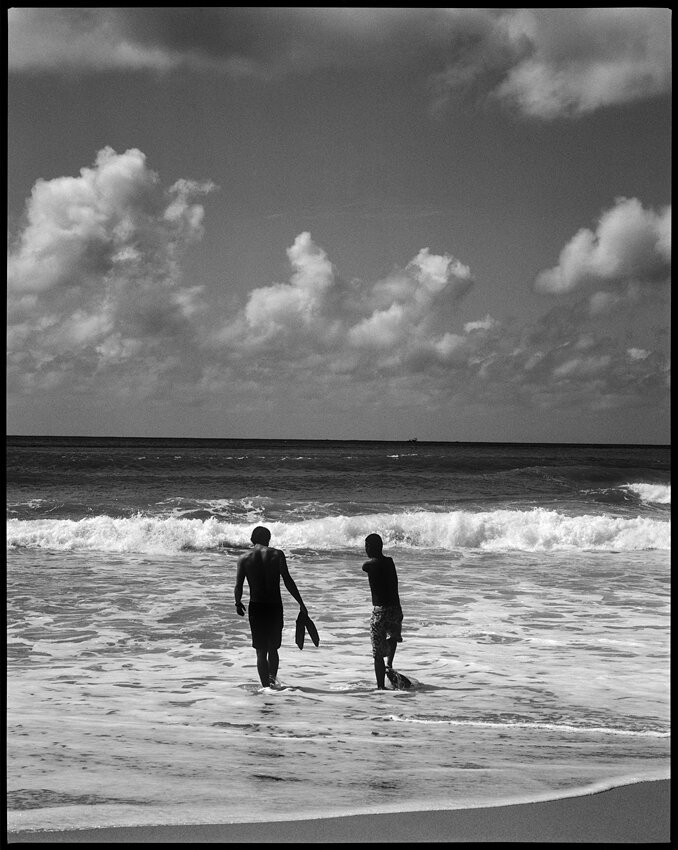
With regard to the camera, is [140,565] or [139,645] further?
[140,565]

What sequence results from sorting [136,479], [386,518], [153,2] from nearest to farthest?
1. [153,2]
2. [386,518]
3. [136,479]

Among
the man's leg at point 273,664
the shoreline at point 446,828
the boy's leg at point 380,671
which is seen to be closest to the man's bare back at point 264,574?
the man's leg at point 273,664

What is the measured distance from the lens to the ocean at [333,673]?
3182 millimetres

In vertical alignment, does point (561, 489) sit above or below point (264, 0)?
below

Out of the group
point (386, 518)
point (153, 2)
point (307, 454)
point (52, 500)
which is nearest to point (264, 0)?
point (153, 2)

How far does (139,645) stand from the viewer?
6.51 m

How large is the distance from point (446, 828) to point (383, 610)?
8.16 feet

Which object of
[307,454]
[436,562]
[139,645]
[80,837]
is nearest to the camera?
[80,837]

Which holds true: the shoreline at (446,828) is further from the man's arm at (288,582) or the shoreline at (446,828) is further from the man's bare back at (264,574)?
the man's bare back at (264,574)

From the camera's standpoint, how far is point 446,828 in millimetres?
2691

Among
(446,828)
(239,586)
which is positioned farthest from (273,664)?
(446,828)

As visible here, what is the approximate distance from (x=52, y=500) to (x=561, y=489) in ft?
45.6

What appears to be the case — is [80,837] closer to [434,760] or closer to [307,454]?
[434,760]

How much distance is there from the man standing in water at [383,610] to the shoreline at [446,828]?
2189mm
